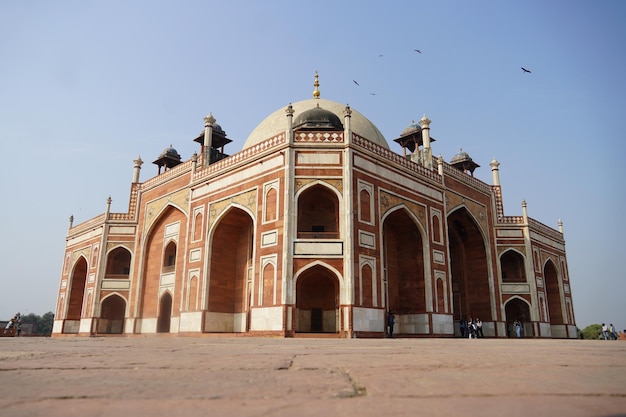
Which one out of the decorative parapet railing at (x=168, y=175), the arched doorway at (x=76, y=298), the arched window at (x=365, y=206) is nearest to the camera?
the arched window at (x=365, y=206)

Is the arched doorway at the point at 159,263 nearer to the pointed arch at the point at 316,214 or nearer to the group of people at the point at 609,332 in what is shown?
the pointed arch at the point at 316,214

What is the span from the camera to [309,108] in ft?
71.4

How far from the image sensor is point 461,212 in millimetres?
21094

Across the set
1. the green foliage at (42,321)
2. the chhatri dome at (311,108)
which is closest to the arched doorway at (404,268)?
the chhatri dome at (311,108)

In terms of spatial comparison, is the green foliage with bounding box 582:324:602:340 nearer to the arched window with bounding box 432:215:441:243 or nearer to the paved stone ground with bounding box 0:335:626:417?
the arched window with bounding box 432:215:441:243

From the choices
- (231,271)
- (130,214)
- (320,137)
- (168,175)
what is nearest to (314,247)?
(320,137)

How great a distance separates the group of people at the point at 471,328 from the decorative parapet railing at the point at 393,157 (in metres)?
6.26

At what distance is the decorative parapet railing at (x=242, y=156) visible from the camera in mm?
15608

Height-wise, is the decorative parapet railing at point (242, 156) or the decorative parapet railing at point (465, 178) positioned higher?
the decorative parapet railing at point (465, 178)

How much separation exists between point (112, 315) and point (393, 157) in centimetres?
1618

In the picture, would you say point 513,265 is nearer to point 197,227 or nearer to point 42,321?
point 197,227

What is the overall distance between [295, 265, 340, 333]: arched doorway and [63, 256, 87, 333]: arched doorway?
Answer: 50.3 ft

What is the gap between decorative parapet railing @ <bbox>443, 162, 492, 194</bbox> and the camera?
20.5 metres

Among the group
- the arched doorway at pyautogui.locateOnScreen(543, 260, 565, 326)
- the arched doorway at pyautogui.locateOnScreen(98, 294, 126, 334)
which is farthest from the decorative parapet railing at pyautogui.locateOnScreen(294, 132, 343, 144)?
the arched doorway at pyautogui.locateOnScreen(543, 260, 565, 326)
